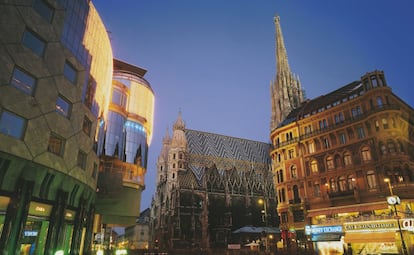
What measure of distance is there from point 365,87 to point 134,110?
132 ft

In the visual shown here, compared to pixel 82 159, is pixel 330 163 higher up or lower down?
higher up

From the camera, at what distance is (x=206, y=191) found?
9000 centimetres

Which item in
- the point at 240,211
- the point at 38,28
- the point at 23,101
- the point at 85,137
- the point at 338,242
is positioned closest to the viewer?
the point at 23,101

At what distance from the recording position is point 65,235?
27297mm

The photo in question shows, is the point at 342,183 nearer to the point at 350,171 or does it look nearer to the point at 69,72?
the point at 350,171

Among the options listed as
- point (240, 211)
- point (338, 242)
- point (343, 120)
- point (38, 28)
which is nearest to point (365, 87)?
point (343, 120)

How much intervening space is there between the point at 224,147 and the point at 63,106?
3431 inches

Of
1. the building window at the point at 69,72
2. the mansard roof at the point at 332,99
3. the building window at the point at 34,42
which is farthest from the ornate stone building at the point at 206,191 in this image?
the building window at the point at 34,42

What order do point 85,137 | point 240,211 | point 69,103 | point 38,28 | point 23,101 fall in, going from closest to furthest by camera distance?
point 23,101, point 38,28, point 69,103, point 85,137, point 240,211

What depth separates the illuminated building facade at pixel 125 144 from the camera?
49562 millimetres

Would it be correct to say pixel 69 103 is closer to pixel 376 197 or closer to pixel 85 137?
pixel 85 137

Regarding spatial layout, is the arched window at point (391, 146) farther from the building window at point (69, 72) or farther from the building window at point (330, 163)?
the building window at point (69, 72)

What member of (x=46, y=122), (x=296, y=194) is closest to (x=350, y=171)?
(x=296, y=194)

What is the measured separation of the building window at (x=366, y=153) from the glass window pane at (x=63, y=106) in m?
35.3
